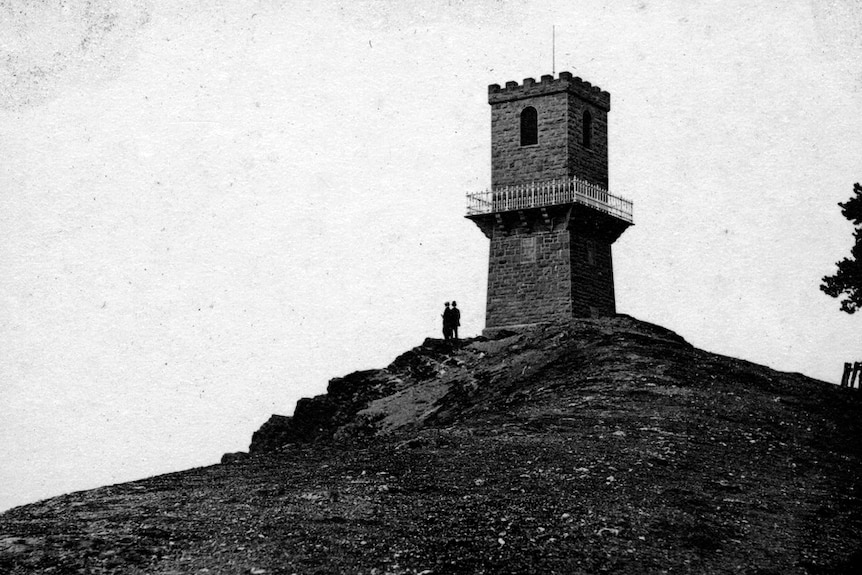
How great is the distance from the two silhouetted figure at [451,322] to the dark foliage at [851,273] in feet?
43.7

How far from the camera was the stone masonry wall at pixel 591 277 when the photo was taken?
5444 cm

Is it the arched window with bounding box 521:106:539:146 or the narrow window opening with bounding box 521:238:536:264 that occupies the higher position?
the arched window with bounding box 521:106:539:146

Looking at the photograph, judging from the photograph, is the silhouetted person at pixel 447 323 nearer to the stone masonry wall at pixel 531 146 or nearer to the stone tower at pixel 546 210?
the stone tower at pixel 546 210

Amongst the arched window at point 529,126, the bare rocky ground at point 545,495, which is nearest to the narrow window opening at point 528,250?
the arched window at point 529,126

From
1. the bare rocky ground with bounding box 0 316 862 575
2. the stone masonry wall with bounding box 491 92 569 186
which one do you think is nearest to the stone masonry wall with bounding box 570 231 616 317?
the stone masonry wall with bounding box 491 92 569 186

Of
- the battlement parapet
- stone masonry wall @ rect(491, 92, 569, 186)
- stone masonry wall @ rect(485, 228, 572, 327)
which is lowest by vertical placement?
stone masonry wall @ rect(485, 228, 572, 327)

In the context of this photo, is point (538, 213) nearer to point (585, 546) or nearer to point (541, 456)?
point (541, 456)

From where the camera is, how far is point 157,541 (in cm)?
2681

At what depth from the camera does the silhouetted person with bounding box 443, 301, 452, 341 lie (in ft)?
172

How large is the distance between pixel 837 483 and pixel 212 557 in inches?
564

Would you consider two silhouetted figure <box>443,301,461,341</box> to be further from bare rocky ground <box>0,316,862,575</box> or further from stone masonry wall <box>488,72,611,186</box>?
bare rocky ground <box>0,316,862,575</box>

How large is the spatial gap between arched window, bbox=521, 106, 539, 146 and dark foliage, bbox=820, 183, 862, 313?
13659mm

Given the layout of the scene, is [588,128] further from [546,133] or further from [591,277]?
[591,277]

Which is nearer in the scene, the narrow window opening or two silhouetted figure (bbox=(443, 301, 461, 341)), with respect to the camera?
two silhouetted figure (bbox=(443, 301, 461, 341))
